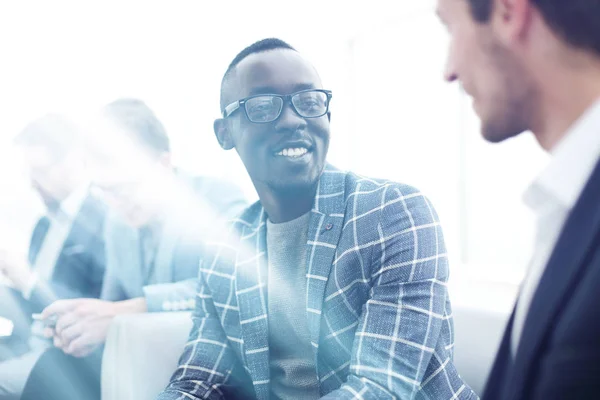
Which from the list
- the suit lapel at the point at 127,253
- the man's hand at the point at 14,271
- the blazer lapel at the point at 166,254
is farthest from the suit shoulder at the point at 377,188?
the man's hand at the point at 14,271

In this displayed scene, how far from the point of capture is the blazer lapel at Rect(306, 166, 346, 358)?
4.26 ft

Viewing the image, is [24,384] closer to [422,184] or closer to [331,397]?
[331,397]

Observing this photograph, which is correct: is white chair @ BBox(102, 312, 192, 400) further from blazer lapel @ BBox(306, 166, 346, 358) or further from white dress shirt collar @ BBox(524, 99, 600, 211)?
white dress shirt collar @ BBox(524, 99, 600, 211)

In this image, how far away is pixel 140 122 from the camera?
2.39 metres

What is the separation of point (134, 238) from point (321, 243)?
121 centimetres

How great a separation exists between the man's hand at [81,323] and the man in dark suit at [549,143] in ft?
4.94

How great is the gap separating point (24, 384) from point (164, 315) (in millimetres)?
824

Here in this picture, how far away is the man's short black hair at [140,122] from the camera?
238 cm

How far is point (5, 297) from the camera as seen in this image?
249 cm

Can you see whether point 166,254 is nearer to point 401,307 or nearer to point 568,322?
point 401,307

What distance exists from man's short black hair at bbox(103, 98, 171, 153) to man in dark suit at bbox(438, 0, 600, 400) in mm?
1825

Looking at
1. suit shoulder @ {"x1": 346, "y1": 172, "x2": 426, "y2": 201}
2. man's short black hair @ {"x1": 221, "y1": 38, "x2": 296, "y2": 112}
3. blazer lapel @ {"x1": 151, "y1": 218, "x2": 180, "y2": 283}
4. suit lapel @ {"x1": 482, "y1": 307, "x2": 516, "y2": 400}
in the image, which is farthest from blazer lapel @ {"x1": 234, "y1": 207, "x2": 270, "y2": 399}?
suit lapel @ {"x1": 482, "y1": 307, "x2": 516, "y2": 400}

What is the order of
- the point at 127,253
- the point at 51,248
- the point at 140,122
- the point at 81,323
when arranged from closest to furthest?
the point at 81,323
the point at 127,253
the point at 140,122
the point at 51,248

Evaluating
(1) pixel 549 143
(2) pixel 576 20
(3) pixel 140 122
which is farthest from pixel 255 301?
(3) pixel 140 122
